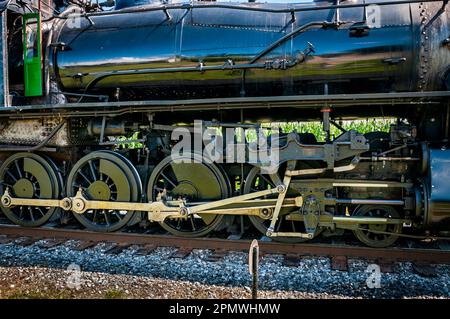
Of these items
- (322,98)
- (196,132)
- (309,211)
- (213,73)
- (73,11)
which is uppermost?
(73,11)

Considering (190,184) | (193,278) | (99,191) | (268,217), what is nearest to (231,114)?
(190,184)

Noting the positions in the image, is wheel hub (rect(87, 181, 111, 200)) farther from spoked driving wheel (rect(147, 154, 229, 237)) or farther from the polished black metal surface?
the polished black metal surface

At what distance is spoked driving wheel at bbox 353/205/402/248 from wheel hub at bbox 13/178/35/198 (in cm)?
450

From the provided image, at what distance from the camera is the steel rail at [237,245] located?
4816 mm

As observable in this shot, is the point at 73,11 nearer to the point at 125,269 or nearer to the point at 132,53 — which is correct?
the point at 132,53

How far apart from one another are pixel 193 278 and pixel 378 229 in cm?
224

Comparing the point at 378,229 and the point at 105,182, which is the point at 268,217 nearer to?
the point at 378,229

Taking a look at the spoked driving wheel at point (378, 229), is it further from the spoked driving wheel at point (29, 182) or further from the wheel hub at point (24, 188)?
the wheel hub at point (24, 188)

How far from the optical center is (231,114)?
18.3 feet

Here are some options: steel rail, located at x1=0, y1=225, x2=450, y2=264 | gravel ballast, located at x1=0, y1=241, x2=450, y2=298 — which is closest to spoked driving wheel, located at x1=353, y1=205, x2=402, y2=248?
steel rail, located at x1=0, y1=225, x2=450, y2=264

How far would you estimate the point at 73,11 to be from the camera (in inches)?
260

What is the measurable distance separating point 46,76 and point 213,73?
95.0 inches

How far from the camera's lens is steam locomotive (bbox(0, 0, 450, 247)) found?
15.6 ft

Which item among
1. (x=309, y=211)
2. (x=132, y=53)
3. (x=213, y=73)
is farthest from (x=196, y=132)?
(x=309, y=211)
